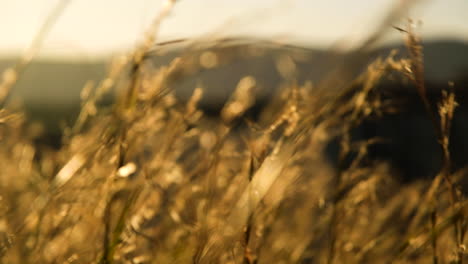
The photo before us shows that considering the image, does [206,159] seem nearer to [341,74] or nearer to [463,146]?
[341,74]

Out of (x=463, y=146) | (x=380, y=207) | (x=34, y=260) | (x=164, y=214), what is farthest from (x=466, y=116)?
(x=34, y=260)

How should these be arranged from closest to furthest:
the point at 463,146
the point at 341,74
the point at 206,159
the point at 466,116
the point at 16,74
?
the point at 341,74 → the point at 16,74 → the point at 206,159 → the point at 463,146 → the point at 466,116

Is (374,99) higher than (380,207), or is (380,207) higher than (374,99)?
(374,99)

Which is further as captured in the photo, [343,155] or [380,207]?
[380,207]

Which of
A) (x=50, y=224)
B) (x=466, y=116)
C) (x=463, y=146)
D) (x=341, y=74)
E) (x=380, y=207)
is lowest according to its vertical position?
(x=466, y=116)

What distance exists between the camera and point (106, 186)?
1013 mm

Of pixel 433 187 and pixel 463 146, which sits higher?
pixel 433 187

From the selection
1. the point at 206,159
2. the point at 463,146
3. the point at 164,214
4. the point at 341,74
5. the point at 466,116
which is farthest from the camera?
the point at 466,116

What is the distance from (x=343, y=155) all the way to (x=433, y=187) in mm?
162

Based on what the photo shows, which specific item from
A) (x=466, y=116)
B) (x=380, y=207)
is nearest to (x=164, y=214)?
(x=380, y=207)

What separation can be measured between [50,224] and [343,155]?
541 mm

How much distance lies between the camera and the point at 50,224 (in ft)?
3.57

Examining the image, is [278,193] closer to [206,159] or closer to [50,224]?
[206,159]

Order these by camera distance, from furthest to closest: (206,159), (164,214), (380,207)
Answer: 1. (380,207)
2. (164,214)
3. (206,159)
